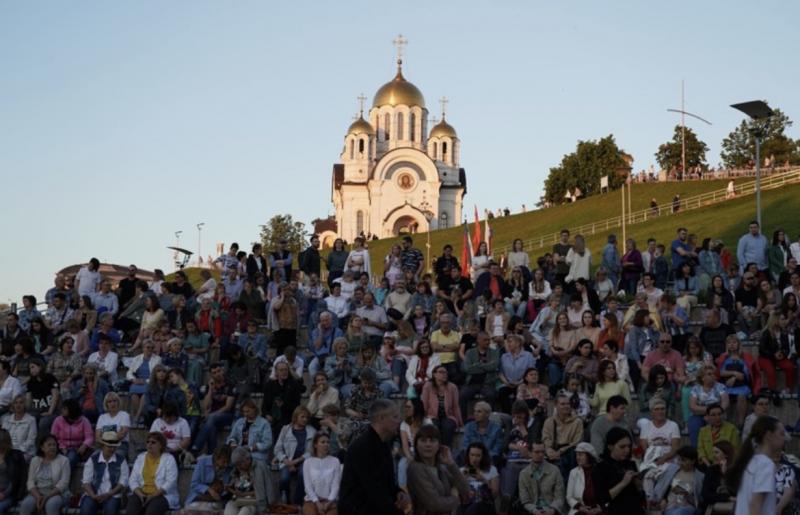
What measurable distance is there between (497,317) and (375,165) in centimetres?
7271

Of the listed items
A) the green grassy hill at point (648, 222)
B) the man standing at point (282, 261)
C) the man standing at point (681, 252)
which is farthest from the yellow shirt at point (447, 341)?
the green grassy hill at point (648, 222)

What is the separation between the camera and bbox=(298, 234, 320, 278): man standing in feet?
69.4

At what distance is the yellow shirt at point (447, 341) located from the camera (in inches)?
635

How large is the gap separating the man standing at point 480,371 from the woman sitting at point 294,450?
2.15 meters

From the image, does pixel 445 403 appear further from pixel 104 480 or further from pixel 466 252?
pixel 466 252

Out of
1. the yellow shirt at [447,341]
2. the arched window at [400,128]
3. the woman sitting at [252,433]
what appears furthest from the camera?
the arched window at [400,128]

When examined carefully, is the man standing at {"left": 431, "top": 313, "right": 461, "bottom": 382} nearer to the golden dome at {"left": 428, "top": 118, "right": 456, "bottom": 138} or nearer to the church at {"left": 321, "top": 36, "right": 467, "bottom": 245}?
the church at {"left": 321, "top": 36, "right": 467, "bottom": 245}

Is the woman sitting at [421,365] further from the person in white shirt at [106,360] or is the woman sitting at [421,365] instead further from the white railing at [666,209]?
the white railing at [666,209]

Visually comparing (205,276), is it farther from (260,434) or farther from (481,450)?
(481,450)

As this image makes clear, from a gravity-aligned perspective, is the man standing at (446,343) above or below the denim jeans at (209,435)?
above

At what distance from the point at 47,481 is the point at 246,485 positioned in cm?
263

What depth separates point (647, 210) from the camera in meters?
58.2

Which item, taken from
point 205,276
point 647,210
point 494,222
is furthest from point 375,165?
point 205,276

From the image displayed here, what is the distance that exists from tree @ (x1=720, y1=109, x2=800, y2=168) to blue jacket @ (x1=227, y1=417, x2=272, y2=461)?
67.7 m
